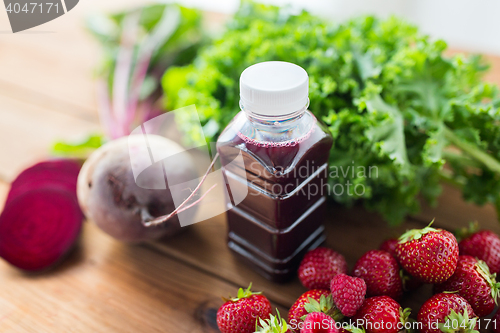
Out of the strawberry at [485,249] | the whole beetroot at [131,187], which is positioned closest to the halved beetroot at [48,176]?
the whole beetroot at [131,187]

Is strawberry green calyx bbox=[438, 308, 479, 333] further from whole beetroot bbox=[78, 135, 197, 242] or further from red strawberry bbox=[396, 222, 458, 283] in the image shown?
whole beetroot bbox=[78, 135, 197, 242]

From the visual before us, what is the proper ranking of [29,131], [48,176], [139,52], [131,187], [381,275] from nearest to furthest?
[381,275] < [131,187] < [48,176] < [29,131] < [139,52]

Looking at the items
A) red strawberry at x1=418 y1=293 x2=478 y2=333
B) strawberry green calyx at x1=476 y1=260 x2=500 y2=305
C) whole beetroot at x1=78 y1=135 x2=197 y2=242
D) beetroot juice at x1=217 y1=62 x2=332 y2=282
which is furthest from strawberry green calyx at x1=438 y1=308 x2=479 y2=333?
whole beetroot at x1=78 y1=135 x2=197 y2=242

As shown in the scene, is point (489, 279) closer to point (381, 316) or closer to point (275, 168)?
point (381, 316)

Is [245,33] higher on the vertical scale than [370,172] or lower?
higher

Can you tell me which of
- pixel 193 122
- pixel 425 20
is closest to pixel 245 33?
pixel 193 122

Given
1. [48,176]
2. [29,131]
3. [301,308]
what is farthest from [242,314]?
[29,131]

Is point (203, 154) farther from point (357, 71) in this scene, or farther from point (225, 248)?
point (357, 71)
